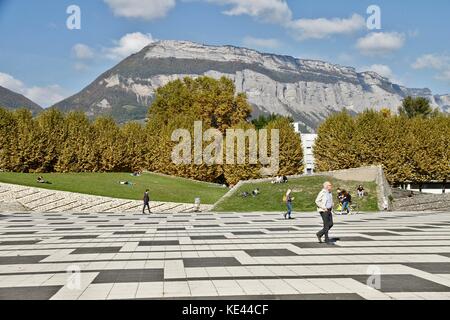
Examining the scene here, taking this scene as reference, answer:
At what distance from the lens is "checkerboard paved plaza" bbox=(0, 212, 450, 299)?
28.6ft

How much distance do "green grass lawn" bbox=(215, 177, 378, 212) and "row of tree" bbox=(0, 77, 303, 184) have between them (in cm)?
1591

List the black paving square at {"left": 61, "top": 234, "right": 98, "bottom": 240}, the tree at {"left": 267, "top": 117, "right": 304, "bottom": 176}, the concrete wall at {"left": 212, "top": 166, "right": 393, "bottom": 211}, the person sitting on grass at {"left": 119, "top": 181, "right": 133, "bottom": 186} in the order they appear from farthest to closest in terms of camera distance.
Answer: the tree at {"left": 267, "top": 117, "right": 304, "bottom": 176}
the person sitting on grass at {"left": 119, "top": 181, "right": 133, "bottom": 186}
the concrete wall at {"left": 212, "top": 166, "right": 393, "bottom": 211}
the black paving square at {"left": 61, "top": 234, "right": 98, "bottom": 240}

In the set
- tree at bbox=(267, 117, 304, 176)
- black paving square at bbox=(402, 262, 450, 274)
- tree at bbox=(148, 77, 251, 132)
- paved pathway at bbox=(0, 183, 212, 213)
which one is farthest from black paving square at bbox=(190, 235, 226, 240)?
tree at bbox=(148, 77, 251, 132)

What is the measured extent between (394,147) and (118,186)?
118 ft

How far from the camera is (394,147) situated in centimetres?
6047

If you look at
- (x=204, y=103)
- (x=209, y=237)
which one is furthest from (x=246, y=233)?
(x=204, y=103)

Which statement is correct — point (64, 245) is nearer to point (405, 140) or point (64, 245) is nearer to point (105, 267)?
point (105, 267)

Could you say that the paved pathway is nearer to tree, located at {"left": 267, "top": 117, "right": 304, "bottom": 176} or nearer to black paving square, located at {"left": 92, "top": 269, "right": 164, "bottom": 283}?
tree, located at {"left": 267, "top": 117, "right": 304, "bottom": 176}

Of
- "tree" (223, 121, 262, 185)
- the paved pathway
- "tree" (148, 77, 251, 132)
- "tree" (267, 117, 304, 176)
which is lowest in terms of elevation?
the paved pathway

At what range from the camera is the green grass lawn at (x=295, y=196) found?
41.0 meters

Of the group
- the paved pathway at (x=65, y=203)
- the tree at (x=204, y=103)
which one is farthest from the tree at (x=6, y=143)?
the tree at (x=204, y=103)

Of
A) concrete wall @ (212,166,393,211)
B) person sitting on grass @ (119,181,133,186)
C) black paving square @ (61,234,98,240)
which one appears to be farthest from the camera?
person sitting on grass @ (119,181,133,186)

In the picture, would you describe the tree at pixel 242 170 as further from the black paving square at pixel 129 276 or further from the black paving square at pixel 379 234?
the black paving square at pixel 129 276
